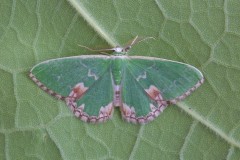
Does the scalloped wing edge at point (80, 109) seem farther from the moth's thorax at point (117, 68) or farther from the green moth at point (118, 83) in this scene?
the moth's thorax at point (117, 68)

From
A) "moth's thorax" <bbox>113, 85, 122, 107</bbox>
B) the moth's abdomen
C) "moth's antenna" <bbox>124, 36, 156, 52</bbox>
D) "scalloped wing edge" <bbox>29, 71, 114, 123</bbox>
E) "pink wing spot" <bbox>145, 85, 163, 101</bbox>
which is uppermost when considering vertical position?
"moth's antenna" <bbox>124, 36, 156, 52</bbox>

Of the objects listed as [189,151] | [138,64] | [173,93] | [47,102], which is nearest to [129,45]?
[138,64]

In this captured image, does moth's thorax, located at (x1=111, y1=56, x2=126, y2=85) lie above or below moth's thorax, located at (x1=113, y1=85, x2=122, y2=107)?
above

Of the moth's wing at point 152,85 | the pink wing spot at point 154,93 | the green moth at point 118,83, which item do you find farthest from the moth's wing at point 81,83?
the pink wing spot at point 154,93

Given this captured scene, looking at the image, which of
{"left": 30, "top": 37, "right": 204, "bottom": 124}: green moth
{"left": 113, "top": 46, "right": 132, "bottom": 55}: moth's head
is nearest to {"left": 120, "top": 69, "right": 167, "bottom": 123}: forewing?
{"left": 30, "top": 37, "right": 204, "bottom": 124}: green moth

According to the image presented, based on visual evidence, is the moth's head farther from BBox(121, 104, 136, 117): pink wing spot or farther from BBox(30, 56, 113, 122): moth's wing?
BBox(121, 104, 136, 117): pink wing spot

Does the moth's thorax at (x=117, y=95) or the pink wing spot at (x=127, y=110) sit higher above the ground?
the moth's thorax at (x=117, y=95)

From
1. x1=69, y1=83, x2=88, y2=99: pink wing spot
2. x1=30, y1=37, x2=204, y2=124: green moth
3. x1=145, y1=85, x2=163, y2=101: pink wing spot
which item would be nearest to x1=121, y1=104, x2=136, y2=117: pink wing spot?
x1=30, y1=37, x2=204, y2=124: green moth
